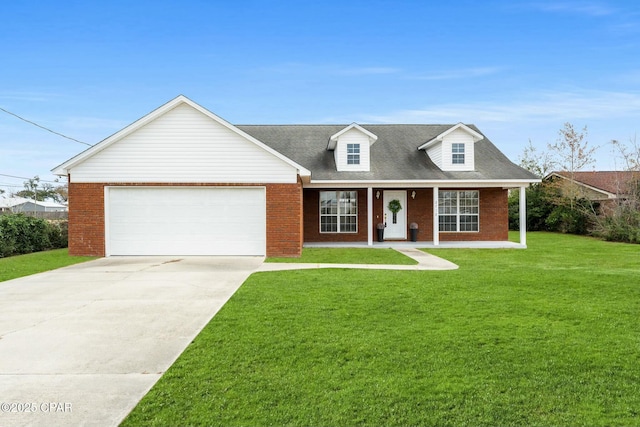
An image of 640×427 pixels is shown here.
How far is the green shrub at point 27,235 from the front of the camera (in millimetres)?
15180

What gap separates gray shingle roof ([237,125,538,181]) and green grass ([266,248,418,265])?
10.7 feet

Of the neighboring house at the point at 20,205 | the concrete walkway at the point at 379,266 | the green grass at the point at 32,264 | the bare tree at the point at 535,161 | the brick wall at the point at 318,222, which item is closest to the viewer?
the green grass at the point at 32,264

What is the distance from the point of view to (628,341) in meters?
4.84

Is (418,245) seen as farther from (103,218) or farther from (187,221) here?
(103,218)

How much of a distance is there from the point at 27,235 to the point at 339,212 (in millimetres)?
13493

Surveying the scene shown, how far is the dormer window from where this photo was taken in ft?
59.9

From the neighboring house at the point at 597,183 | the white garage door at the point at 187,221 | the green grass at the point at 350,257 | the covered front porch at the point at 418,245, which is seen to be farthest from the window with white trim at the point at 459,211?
the neighboring house at the point at 597,183

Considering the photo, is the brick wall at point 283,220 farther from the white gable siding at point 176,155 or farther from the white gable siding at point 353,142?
the white gable siding at point 353,142

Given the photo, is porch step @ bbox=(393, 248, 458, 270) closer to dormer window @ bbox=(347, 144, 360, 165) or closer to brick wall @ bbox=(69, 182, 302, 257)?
brick wall @ bbox=(69, 182, 302, 257)

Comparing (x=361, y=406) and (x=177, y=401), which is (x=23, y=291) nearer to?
(x=177, y=401)

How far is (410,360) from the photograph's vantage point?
13.9ft

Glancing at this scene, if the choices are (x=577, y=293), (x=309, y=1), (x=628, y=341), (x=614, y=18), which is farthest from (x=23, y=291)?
(x=614, y=18)

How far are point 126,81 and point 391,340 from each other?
23428 mm

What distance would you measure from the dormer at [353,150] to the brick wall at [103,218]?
4.57 m
